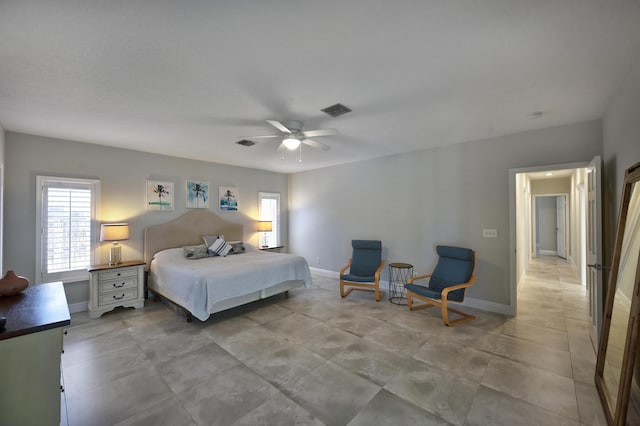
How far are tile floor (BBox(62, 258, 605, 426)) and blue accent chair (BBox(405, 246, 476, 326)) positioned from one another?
24 cm

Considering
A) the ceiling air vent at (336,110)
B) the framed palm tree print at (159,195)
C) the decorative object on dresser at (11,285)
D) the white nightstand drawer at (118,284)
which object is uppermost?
the ceiling air vent at (336,110)

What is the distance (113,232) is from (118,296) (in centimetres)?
98

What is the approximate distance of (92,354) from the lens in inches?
111

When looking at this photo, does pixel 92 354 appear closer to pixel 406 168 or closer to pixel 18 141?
pixel 18 141

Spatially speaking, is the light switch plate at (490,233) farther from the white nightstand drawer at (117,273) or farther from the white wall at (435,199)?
the white nightstand drawer at (117,273)

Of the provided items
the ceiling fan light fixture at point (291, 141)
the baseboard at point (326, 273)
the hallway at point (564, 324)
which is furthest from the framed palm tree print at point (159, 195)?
the hallway at point (564, 324)

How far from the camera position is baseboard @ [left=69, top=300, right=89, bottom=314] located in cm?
396

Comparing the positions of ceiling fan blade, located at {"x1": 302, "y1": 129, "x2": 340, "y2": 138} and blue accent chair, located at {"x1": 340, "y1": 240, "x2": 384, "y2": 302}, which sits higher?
ceiling fan blade, located at {"x1": 302, "y1": 129, "x2": 340, "y2": 138}

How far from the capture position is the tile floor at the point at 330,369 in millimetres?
1973

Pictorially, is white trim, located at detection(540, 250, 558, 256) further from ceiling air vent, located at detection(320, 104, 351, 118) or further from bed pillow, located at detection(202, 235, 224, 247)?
bed pillow, located at detection(202, 235, 224, 247)

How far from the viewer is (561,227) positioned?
29.1 feet

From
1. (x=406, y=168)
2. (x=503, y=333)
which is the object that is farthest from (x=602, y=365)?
(x=406, y=168)

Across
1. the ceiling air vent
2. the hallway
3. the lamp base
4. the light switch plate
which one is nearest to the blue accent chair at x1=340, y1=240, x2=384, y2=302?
the light switch plate

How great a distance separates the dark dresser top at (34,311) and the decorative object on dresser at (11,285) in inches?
1.4
